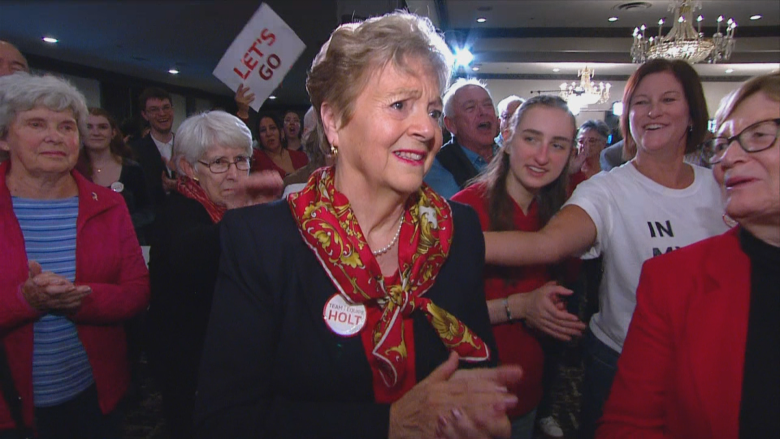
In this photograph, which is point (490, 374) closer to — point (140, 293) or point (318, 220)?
point (318, 220)

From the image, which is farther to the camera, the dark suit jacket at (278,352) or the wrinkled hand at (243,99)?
the wrinkled hand at (243,99)

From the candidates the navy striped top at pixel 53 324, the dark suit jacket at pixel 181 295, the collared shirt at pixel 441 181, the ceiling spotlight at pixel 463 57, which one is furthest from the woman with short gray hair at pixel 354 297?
the ceiling spotlight at pixel 463 57

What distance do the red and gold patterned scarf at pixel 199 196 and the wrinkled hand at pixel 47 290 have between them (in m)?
0.48

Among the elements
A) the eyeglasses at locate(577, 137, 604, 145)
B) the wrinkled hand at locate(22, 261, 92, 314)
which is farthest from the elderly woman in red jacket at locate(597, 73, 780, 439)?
the eyeglasses at locate(577, 137, 604, 145)

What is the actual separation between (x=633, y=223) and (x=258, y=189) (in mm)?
1305

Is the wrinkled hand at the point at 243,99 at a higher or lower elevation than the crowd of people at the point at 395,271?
higher

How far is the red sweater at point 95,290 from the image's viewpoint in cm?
157

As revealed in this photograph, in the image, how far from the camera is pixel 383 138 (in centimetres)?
111

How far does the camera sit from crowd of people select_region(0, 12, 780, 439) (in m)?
1.03

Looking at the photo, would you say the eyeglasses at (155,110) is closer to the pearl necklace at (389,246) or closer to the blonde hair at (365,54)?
the blonde hair at (365,54)

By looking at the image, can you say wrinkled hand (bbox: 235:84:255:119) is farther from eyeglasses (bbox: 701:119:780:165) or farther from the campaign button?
eyeglasses (bbox: 701:119:780:165)

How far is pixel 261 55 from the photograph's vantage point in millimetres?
2898

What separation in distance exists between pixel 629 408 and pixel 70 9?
968 cm

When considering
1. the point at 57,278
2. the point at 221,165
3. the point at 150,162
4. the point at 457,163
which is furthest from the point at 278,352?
the point at 150,162
